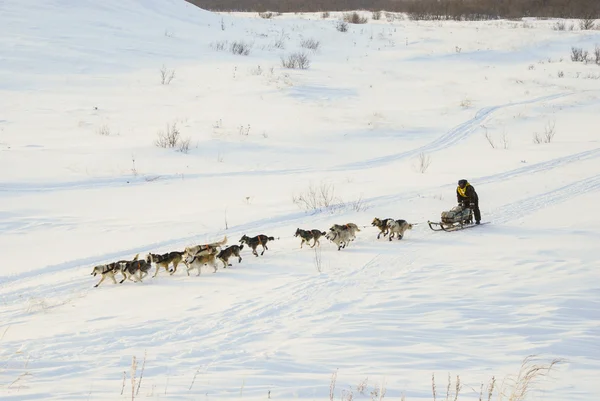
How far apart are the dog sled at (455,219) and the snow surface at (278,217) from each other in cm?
34

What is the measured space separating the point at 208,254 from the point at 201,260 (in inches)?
5.4

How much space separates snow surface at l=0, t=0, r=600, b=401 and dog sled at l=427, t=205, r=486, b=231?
0.34m

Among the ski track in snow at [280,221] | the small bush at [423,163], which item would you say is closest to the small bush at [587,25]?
the ski track in snow at [280,221]

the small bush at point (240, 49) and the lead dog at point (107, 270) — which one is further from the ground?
the small bush at point (240, 49)

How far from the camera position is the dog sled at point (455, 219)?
1071cm

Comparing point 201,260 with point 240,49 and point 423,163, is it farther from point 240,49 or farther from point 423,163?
point 240,49

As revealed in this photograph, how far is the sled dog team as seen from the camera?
8203 mm

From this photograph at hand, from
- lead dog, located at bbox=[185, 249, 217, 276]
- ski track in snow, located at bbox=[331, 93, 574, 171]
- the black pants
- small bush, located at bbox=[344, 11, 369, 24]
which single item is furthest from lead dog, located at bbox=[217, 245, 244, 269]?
small bush, located at bbox=[344, 11, 369, 24]

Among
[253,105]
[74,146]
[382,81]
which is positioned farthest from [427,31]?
[74,146]

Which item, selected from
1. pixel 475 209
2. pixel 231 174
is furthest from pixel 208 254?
pixel 231 174

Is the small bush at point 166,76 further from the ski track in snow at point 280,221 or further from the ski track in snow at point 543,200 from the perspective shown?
the ski track in snow at point 543,200

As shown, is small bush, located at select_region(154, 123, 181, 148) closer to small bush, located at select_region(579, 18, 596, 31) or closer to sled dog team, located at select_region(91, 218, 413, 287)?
sled dog team, located at select_region(91, 218, 413, 287)

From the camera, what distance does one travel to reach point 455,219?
10.7 metres

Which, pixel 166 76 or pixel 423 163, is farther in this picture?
pixel 166 76
